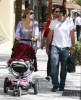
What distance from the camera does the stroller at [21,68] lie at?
9.70 m

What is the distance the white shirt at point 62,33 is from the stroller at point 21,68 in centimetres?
64

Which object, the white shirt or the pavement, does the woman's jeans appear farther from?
the pavement

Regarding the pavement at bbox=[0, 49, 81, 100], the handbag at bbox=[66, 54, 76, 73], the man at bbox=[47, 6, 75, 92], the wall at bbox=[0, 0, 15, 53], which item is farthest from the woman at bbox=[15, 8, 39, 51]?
the wall at bbox=[0, 0, 15, 53]

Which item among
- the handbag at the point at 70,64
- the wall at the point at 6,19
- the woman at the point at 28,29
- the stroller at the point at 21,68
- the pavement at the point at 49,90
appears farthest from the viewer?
the wall at the point at 6,19

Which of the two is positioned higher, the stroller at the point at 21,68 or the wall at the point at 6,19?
the stroller at the point at 21,68

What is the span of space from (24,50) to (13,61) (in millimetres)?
322

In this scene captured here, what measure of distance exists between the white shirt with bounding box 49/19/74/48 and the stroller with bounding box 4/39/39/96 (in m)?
0.64

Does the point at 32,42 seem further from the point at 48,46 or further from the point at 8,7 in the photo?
the point at 8,7

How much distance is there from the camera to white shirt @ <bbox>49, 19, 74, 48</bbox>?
10.1m

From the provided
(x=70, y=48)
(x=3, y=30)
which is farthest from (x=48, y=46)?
(x=3, y=30)

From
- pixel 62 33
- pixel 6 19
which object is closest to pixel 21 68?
pixel 62 33

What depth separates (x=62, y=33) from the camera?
10070mm

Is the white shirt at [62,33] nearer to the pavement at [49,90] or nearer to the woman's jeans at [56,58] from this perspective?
the woman's jeans at [56,58]

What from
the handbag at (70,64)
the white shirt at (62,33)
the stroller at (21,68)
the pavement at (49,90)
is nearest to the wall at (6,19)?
the pavement at (49,90)
